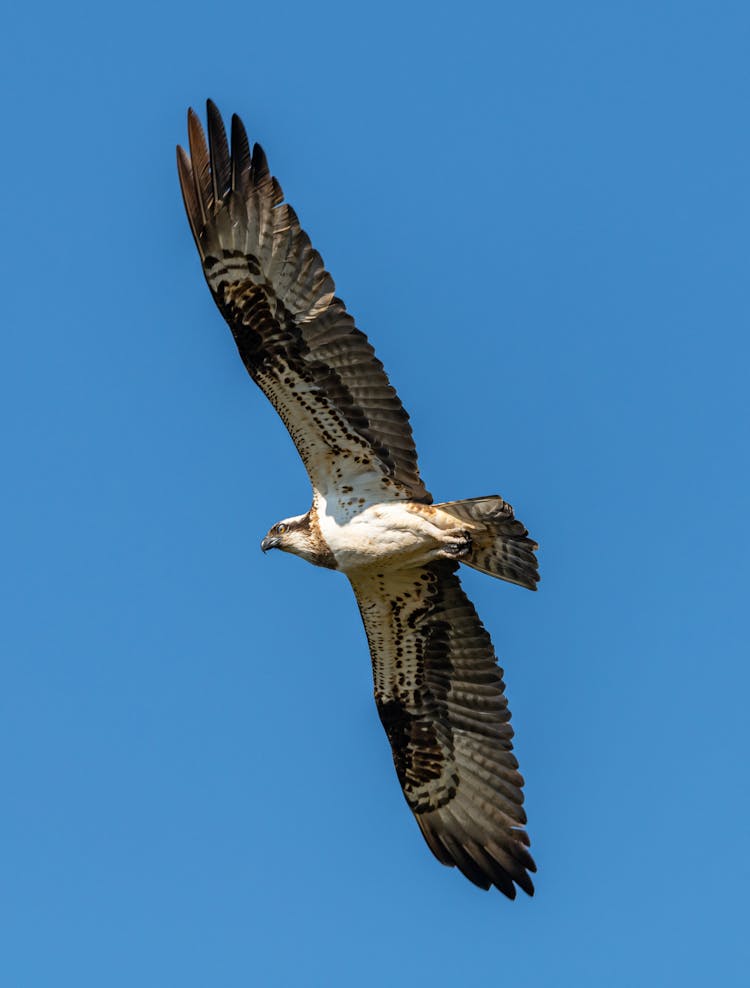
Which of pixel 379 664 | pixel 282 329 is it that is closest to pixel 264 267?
pixel 282 329

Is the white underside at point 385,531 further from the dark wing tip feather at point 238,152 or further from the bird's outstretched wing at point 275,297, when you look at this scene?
the dark wing tip feather at point 238,152

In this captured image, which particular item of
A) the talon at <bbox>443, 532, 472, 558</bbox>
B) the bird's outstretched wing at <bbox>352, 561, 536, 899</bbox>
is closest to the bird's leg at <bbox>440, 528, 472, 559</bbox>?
the talon at <bbox>443, 532, 472, 558</bbox>

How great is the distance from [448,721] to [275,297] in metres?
4.04

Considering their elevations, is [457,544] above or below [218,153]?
below

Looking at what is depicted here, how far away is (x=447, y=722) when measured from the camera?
587 inches

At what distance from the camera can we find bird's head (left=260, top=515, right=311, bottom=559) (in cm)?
1391

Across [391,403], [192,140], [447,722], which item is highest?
[192,140]

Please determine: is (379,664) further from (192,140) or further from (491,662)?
(192,140)

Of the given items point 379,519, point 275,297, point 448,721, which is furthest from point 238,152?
point 448,721

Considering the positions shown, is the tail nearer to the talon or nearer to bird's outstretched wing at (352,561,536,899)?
the talon

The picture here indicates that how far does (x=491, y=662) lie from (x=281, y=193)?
4277 millimetres

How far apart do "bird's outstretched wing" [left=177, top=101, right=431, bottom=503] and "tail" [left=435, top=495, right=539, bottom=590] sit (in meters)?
0.82

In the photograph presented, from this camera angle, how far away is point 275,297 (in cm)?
1322

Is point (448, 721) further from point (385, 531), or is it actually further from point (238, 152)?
point (238, 152)
